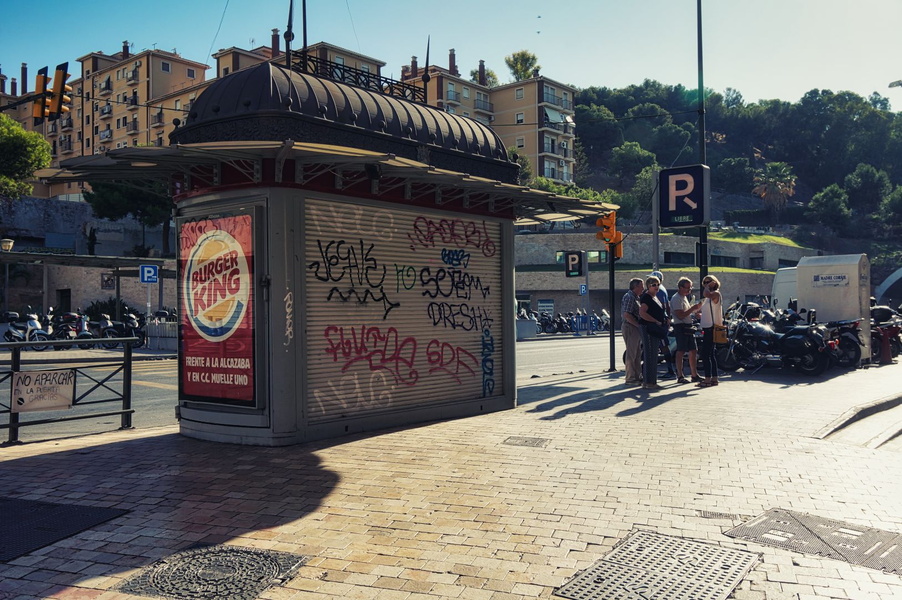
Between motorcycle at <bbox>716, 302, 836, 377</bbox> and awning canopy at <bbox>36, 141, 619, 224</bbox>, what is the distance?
635 centimetres

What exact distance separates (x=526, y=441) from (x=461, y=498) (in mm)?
2285

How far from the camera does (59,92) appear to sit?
16234mm

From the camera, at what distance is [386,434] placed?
7934 millimetres

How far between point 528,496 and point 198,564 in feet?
7.96

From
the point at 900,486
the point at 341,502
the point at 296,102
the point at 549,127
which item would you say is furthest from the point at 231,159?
the point at 549,127

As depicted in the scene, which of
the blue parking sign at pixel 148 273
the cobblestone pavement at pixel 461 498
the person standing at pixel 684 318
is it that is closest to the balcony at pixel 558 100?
the blue parking sign at pixel 148 273

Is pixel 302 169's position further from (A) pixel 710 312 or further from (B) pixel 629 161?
(B) pixel 629 161

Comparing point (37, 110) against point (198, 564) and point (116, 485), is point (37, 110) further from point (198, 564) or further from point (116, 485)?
point (198, 564)

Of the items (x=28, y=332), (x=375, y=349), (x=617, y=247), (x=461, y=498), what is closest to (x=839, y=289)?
(x=617, y=247)

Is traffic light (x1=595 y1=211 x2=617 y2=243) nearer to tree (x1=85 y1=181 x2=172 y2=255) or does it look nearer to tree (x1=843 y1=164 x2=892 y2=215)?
tree (x1=85 y1=181 x2=172 y2=255)

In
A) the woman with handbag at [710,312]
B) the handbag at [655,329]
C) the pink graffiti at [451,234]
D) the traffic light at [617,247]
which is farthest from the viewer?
the traffic light at [617,247]

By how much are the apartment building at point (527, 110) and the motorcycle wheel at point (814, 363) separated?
7319 cm

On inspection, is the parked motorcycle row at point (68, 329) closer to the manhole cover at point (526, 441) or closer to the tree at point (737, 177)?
the manhole cover at point (526, 441)

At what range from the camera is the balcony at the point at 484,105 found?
8650 centimetres
